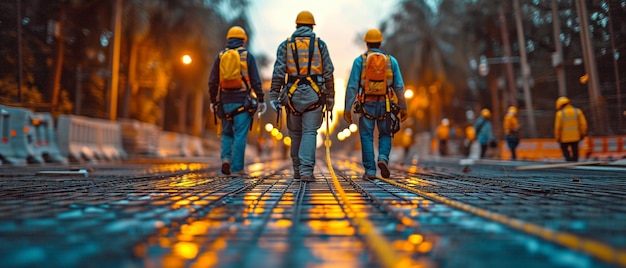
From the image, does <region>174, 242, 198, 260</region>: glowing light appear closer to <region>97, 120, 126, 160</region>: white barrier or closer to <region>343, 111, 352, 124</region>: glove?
<region>343, 111, 352, 124</region>: glove

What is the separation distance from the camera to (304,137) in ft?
19.2

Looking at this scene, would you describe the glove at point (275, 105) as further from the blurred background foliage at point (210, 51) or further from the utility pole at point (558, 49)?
the utility pole at point (558, 49)

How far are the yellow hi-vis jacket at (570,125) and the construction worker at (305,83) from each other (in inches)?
300

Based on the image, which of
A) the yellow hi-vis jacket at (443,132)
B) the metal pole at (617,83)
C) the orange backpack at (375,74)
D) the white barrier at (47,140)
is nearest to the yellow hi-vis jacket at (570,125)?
the metal pole at (617,83)

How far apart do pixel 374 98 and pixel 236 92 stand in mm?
1779

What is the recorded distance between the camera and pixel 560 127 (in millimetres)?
11820

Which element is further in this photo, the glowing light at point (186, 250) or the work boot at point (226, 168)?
the work boot at point (226, 168)

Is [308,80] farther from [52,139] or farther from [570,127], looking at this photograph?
[52,139]

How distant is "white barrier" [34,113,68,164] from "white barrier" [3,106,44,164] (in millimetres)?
313

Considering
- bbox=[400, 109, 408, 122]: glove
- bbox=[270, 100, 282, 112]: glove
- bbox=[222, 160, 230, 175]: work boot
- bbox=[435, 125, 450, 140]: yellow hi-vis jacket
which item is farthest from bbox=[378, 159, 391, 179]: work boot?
bbox=[435, 125, 450, 140]: yellow hi-vis jacket

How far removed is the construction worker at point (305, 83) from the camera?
227 inches

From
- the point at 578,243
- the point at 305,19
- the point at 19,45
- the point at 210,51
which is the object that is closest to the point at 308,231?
the point at 578,243

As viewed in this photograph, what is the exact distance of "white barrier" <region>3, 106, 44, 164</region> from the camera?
9.95m

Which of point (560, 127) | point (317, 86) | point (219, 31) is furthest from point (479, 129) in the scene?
point (219, 31)
